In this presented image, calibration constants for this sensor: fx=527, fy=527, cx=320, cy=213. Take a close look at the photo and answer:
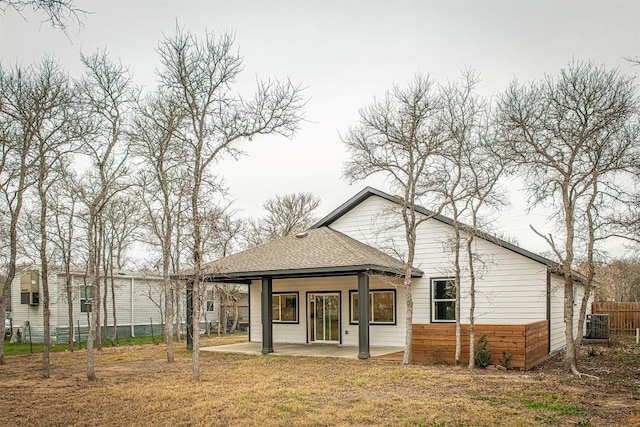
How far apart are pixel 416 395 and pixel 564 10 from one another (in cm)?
914

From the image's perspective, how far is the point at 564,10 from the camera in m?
12.0

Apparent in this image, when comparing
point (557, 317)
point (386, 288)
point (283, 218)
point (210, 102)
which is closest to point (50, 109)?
point (210, 102)

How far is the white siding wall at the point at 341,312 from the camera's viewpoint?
686 inches

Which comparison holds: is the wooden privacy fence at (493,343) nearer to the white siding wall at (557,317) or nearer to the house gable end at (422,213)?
the house gable end at (422,213)

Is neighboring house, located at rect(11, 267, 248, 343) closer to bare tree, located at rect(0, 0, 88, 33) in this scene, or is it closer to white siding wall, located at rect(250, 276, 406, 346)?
white siding wall, located at rect(250, 276, 406, 346)

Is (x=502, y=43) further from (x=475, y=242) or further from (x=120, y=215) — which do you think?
(x=120, y=215)

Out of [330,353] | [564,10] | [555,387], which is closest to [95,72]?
[330,353]

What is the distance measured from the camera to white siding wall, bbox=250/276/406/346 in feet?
57.2

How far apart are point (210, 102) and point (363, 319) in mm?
7284

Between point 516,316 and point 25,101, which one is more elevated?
point 25,101

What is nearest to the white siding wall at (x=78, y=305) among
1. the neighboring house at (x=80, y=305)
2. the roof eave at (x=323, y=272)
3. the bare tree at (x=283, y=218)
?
the neighboring house at (x=80, y=305)

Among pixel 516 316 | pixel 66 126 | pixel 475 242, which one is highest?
pixel 66 126

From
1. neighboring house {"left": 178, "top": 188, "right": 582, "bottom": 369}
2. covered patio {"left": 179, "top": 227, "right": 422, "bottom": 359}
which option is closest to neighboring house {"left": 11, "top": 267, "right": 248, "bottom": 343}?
covered patio {"left": 179, "top": 227, "right": 422, "bottom": 359}

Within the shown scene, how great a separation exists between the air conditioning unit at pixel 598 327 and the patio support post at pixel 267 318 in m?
12.5
